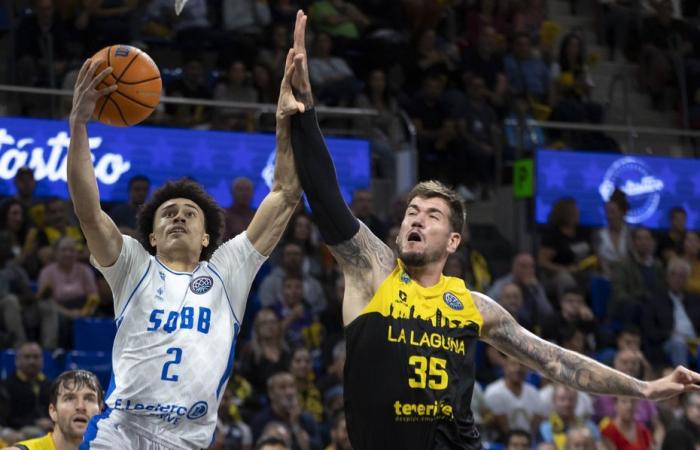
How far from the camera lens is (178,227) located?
22.6ft

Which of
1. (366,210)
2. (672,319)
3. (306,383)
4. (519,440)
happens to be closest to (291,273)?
(366,210)

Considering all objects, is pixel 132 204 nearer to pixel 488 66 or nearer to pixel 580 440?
pixel 580 440

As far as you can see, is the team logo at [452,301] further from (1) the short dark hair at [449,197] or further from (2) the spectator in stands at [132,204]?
(2) the spectator in stands at [132,204]

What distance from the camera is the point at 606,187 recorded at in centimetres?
1586

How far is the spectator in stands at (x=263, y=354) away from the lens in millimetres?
12508

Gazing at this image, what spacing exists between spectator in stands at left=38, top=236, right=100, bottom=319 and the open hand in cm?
597

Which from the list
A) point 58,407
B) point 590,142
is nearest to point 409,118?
point 590,142

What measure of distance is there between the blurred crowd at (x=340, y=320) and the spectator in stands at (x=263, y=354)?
0.01m

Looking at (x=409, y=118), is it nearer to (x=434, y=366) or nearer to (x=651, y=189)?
(x=651, y=189)

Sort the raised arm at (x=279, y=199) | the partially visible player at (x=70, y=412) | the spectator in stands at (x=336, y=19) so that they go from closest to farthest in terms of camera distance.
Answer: the raised arm at (x=279, y=199)
the partially visible player at (x=70, y=412)
the spectator in stands at (x=336, y=19)

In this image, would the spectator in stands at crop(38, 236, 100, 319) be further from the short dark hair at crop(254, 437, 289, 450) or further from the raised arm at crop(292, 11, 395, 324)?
the raised arm at crop(292, 11, 395, 324)

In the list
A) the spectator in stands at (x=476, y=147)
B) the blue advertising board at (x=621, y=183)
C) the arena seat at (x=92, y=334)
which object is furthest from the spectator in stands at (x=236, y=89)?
the blue advertising board at (x=621, y=183)

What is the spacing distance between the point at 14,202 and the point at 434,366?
7278mm

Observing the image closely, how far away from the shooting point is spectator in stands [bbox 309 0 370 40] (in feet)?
54.1
